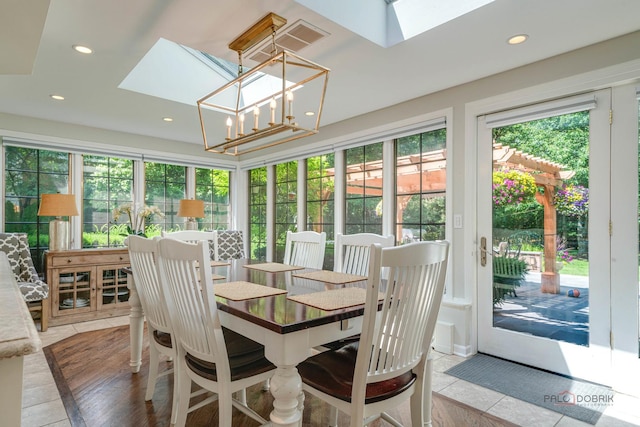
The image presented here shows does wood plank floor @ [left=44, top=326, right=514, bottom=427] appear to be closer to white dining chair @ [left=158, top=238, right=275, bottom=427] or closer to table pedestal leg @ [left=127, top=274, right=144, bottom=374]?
table pedestal leg @ [left=127, top=274, right=144, bottom=374]

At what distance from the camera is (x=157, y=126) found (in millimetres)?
4520

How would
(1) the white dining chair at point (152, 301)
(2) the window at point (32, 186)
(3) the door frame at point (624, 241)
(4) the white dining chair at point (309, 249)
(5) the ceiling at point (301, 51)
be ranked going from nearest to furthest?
(1) the white dining chair at point (152, 301) < (5) the ceiling at point (301, 51) < (3) the door frame at point (624, 241) < (4) the white dining chair at point (309, 249) < (2) the window at point (32, 186)

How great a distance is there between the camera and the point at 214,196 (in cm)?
579

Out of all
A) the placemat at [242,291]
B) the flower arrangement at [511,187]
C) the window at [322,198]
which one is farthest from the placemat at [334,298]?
the window at [322,198]

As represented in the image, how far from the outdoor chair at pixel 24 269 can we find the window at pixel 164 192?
4.51ft

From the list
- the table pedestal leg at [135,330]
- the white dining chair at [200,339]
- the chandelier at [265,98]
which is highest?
the chandelier at [265,98]

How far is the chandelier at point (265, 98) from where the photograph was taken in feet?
6.68

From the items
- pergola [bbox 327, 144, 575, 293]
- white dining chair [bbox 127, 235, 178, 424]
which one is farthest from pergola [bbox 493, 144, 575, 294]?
white dining chair [bbox 127, 235, 178, 424]

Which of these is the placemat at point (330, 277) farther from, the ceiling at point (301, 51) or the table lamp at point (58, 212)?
the table lamp at point (58, 212)

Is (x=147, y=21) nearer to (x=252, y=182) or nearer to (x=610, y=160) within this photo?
(x=610, y=160)

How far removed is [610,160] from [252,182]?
4.65m

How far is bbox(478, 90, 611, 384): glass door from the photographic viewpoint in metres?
2.46

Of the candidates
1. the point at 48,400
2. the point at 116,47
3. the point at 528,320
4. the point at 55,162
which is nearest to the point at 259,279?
the point at 48,400

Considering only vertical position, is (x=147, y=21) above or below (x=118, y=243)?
above
